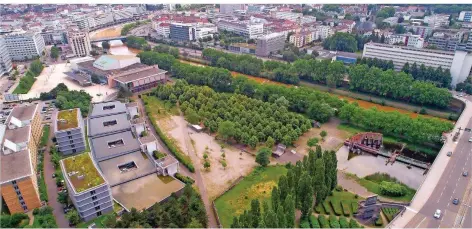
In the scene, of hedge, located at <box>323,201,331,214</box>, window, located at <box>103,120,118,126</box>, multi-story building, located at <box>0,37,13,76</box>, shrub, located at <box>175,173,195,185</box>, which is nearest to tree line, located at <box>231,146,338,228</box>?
hedge, located at <box>323,201,331,214</box>

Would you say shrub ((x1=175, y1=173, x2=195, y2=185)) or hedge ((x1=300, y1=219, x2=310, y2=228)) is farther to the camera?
shrub ((x1=175, y1=173, x2=195, y2=185))

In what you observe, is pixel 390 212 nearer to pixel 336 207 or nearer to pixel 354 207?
pixel 354 207

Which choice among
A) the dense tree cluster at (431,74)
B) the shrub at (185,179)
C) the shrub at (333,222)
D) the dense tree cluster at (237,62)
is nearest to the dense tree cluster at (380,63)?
the dense tree cluster at (431,74)

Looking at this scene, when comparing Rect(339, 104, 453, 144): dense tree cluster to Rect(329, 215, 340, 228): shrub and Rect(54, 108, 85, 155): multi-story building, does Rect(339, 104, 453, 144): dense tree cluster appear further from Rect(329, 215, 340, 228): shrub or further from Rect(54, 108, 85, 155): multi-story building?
Result: Rect(54, 108, 85, 155): multi-story building

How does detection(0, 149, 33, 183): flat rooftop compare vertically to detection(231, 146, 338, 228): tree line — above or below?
above

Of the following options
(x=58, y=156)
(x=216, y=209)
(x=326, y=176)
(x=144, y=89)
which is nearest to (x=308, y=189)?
(x=326, y=176)

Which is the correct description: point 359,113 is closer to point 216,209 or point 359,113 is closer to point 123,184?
point 216,209
